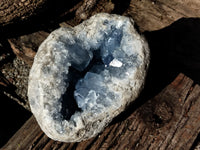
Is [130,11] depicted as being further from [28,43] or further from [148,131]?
[148,131]

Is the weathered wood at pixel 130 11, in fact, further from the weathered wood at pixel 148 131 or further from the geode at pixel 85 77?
the weathered wood at pixel 148 131

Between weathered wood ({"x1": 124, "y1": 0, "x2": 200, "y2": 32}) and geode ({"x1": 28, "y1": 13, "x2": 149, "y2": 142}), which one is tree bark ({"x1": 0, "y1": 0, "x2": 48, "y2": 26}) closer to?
geode ({"x1": 28, "y1": 13, "x2": 149, "y2": 142})

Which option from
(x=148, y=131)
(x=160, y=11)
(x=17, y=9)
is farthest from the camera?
(x=160, y=11)

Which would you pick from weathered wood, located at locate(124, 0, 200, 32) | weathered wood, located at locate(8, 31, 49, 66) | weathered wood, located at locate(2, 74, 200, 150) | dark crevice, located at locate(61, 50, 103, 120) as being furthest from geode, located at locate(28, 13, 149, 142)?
weathered wood, located at locate(124, 0, 200, 32)

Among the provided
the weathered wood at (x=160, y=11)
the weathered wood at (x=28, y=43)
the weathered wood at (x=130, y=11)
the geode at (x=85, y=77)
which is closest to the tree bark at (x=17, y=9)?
the weathered wood at (x=130, y=11)

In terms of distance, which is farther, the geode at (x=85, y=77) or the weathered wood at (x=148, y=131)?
the weathered wood at (x=148, y=131)

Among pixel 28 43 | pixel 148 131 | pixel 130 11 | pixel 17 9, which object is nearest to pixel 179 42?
pixel 130 11
